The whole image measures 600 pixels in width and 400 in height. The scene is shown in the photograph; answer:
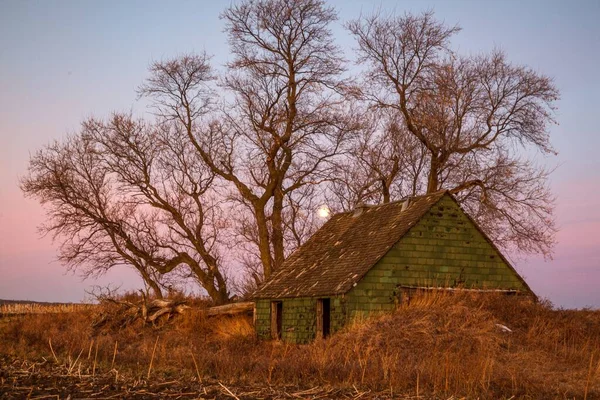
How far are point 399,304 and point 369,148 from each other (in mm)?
17986

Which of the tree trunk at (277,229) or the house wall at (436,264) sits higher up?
the tree trunk at (277,229)

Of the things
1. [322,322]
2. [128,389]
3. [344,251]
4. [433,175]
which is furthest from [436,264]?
[128,389]

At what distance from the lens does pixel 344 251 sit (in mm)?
31219

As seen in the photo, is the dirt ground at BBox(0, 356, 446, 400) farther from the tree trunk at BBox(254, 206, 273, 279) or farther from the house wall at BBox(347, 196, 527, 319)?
the tree trunk at BBox(254, 206, 273, 279)

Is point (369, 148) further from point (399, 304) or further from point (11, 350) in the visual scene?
point (11, 350)

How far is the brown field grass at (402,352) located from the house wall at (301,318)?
2.58ft

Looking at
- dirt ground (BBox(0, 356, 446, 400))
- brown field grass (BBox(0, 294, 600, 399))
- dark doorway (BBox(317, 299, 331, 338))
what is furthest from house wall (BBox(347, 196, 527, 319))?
dirt ground (BBox(0, 356, 446, 400))

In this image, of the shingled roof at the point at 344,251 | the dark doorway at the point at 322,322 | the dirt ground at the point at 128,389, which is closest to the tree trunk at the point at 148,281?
the shingled roof at the point at 344,251

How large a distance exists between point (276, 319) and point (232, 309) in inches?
155

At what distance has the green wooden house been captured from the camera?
28.0 m

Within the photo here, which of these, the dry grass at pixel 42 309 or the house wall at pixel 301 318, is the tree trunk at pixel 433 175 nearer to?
the house wall at pixel 301 318

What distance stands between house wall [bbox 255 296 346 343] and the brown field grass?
0.79m

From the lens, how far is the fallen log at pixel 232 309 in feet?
117

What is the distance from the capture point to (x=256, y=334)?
33219mm
